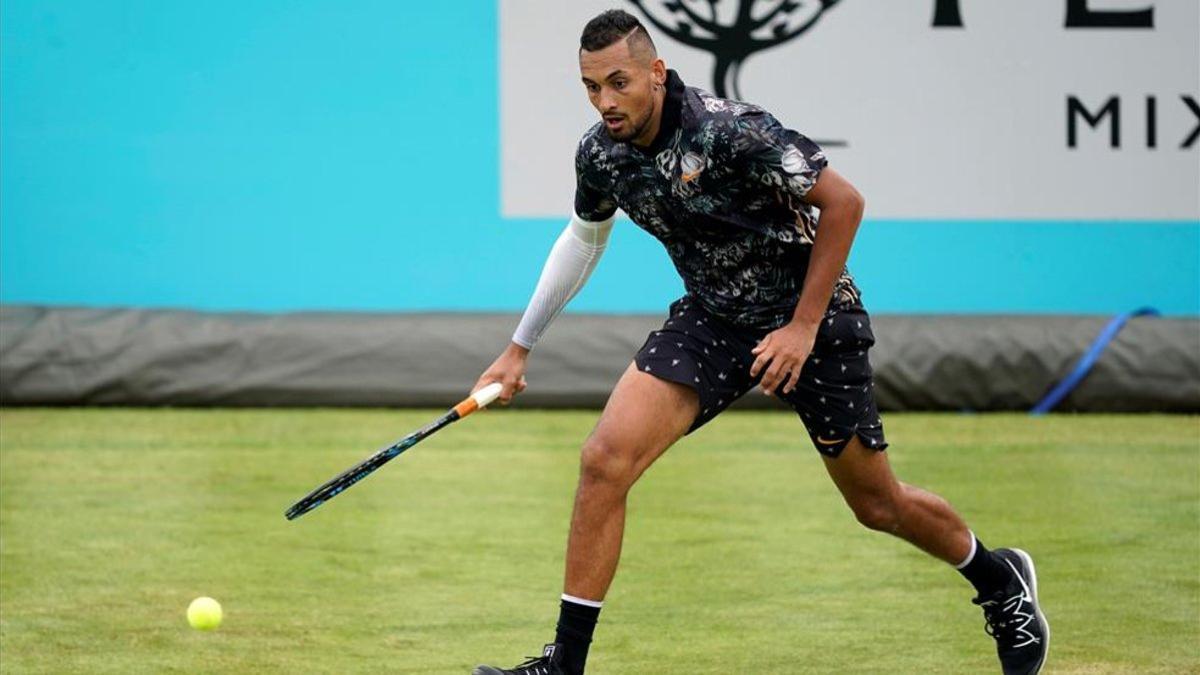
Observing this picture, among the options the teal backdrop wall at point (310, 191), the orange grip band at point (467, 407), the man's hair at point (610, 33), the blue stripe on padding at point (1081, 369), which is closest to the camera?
the man's hair at point (610, 33)

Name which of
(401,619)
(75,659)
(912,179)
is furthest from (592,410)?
(75,659)

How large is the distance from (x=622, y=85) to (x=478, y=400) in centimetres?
100

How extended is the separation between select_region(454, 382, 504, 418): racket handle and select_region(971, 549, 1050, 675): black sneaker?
5.02ft

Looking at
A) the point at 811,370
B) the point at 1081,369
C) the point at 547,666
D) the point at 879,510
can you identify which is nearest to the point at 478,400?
the point at 547,666

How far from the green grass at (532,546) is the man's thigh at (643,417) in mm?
830

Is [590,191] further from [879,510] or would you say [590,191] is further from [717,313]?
[879,510]

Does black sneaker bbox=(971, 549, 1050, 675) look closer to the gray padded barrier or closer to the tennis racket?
the tennis racket

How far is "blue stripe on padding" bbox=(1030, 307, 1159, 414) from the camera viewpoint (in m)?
11.0

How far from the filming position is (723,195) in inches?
208

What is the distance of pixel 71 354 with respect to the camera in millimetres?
11203

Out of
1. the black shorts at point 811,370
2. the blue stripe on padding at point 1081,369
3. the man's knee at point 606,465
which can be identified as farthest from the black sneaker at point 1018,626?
the blue stripe on padding at point 1081,369

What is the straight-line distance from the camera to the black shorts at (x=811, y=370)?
543cm

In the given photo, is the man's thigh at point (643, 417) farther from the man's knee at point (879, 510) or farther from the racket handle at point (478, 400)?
the man's knee at point (879, 510)

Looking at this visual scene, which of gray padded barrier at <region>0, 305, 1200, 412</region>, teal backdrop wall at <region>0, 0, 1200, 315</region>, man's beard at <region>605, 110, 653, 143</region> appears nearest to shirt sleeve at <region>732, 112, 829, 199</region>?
man's beard at <region>605, 110, 653, 143</region>
